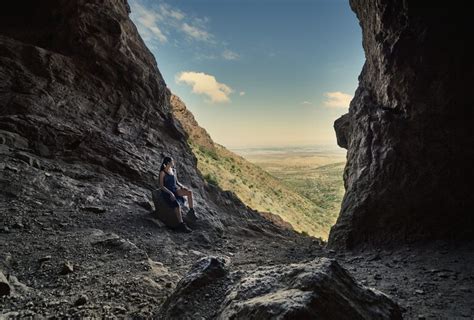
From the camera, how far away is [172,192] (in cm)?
923

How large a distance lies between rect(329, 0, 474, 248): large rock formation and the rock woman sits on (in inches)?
175

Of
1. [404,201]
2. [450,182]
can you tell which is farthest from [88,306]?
[450,182]

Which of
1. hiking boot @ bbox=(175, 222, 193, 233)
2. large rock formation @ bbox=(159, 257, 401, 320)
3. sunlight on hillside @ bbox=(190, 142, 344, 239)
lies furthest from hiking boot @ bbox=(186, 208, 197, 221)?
sunlight on hillside @ bbox=(190, 142, 344, 239)

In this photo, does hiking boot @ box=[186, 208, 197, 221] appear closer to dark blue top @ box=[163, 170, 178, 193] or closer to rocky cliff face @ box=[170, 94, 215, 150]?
dark blue top @ box=[163, 170, 178, 193]

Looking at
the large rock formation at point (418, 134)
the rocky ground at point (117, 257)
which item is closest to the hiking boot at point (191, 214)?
the rocky ground at point (117, 257)

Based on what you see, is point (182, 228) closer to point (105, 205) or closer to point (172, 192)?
point (172, 192)

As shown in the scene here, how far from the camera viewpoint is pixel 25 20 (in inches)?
496

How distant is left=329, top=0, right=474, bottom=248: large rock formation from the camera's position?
23.1 ft

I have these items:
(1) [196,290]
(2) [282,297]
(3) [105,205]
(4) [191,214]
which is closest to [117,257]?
(1) [196,290]

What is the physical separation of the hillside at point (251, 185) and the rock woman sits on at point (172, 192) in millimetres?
18322

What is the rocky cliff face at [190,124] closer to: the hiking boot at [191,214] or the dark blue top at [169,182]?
the hiking boot at [191,214]

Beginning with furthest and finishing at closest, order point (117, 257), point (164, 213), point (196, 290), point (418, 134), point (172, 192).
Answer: point (172, 192) → point (164, 213) → point (418, 134) → point (117, 257) → point (196, 290)

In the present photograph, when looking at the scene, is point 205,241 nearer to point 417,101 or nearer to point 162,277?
point 162,277

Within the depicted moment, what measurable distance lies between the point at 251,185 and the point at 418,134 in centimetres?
3540
